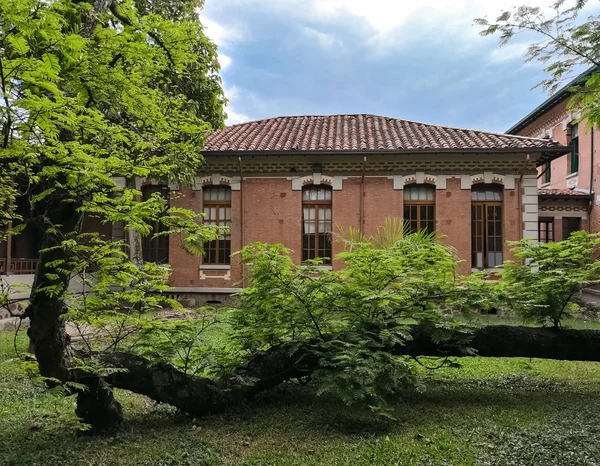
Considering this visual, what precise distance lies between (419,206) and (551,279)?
873 centimetres

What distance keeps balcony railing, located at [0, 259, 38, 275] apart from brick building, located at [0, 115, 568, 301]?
8.39ft

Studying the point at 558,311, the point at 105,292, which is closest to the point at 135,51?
the point at 105,292

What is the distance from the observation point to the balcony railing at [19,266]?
12.5 m

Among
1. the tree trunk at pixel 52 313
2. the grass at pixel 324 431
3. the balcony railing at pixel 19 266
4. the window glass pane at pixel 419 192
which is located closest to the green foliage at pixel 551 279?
the grass at pixel 324 431

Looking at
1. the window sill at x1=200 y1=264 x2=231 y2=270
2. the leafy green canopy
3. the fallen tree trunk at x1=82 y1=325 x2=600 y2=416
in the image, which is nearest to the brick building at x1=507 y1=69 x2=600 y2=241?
the window sill at x1=200 y1=264 x2=231 y2=270

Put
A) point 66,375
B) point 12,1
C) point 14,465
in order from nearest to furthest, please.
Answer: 1. point 12,1
2. point 14,465
3. point 66,375

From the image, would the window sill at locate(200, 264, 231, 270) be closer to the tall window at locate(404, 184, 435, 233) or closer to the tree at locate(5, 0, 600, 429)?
the tall window at locate(404, 184, 435, 233)

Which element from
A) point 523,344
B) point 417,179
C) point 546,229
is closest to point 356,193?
point 417,179

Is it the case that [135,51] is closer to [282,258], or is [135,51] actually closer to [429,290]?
[282,258]

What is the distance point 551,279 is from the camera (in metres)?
5.38

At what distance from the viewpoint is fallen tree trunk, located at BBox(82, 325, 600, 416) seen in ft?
14.5

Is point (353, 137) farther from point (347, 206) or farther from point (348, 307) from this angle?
point (348, 307)

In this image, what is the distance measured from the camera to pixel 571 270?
5547mm

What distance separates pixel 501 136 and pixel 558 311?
1009cm
